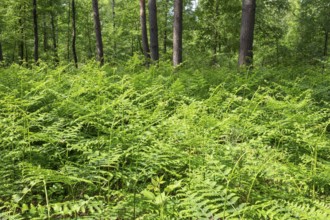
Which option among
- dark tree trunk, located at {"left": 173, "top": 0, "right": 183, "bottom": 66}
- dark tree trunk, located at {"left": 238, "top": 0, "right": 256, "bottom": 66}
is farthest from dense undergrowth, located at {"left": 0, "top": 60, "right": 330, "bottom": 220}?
dark tree trunk, located at {"left": 173, "top": 0, "right": 183, "bottom": 66}

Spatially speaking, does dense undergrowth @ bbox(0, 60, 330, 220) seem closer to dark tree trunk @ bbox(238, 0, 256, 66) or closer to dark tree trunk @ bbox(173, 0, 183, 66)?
dark tree trunk @ bbox(238, 0, 256, 66)

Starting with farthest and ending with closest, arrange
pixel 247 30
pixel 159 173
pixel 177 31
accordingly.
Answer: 1. pixel 177 31
2. pixel 247 30
3. pixel 159 173

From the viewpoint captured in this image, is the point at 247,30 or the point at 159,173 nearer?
the point at 159,173

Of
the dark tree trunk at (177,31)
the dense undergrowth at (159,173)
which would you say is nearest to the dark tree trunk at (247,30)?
the dark tree trunk at (177,31)

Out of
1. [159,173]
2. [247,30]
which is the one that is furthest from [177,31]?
[159,173]

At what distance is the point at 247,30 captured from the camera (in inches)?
Result: 333

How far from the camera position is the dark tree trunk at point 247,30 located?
324 inches

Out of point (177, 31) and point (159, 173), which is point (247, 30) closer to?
point (177, 31)

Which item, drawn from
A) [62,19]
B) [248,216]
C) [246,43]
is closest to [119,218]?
[248,216]

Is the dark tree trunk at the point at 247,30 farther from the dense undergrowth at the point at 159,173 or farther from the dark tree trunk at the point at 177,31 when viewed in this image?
the dense undergrowth at the point at 159,173

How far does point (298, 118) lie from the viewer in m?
3.95

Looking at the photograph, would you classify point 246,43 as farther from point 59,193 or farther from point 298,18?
point 298,18

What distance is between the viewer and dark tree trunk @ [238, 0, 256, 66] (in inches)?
324

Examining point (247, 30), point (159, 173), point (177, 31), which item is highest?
point (177, 31)
